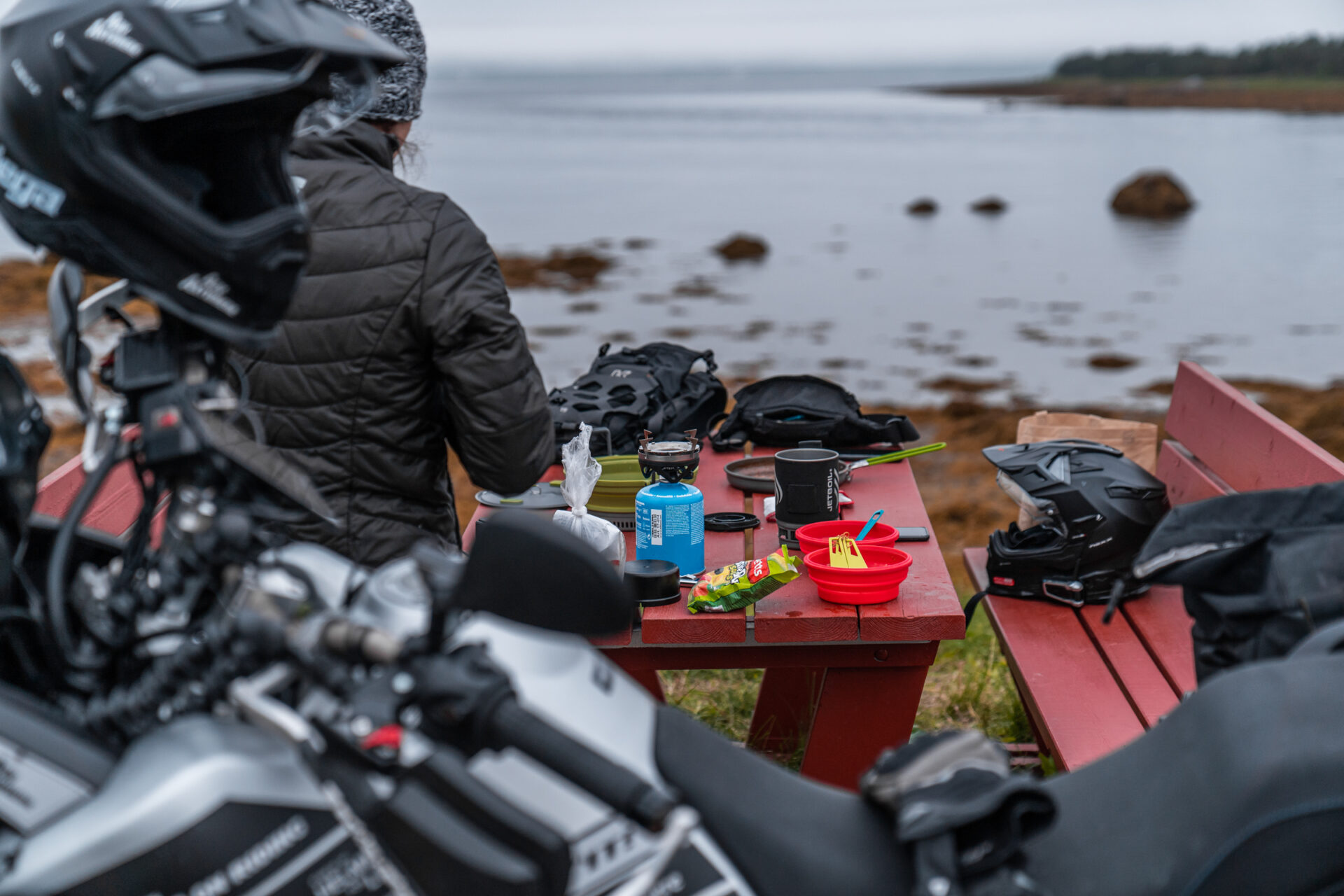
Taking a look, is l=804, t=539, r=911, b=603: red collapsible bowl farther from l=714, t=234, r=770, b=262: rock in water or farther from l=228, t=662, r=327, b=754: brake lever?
l=714, t=234, r=770, b=262: rock in water

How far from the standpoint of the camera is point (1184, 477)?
159 inches

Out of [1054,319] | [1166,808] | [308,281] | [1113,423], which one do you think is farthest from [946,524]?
[1054,319]

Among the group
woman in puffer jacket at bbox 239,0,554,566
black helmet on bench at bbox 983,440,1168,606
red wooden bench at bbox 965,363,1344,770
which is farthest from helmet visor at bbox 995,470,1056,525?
woman in puffer jacket at bbox 239,0,554,566

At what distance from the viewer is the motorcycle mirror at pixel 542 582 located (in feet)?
3.83

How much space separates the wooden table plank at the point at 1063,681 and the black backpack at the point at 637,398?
117 cm

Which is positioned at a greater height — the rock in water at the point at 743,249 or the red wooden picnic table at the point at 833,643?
the red wooden picnic table at the point at 833,643

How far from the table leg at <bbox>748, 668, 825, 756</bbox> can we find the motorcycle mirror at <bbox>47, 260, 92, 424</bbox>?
282 centimetres

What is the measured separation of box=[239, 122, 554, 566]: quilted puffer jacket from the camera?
2500 mm

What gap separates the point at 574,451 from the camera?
9.73ft

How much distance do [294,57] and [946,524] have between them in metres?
5.81

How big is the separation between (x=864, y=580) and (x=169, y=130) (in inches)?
71.0

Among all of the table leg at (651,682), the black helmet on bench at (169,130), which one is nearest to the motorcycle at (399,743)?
the black helmet on bench at (169,130)

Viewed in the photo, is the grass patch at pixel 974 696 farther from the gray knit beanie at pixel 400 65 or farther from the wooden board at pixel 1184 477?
the gray knit beanie at pixel 400 65

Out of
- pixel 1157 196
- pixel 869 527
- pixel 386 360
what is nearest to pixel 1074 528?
pixel 869 527
